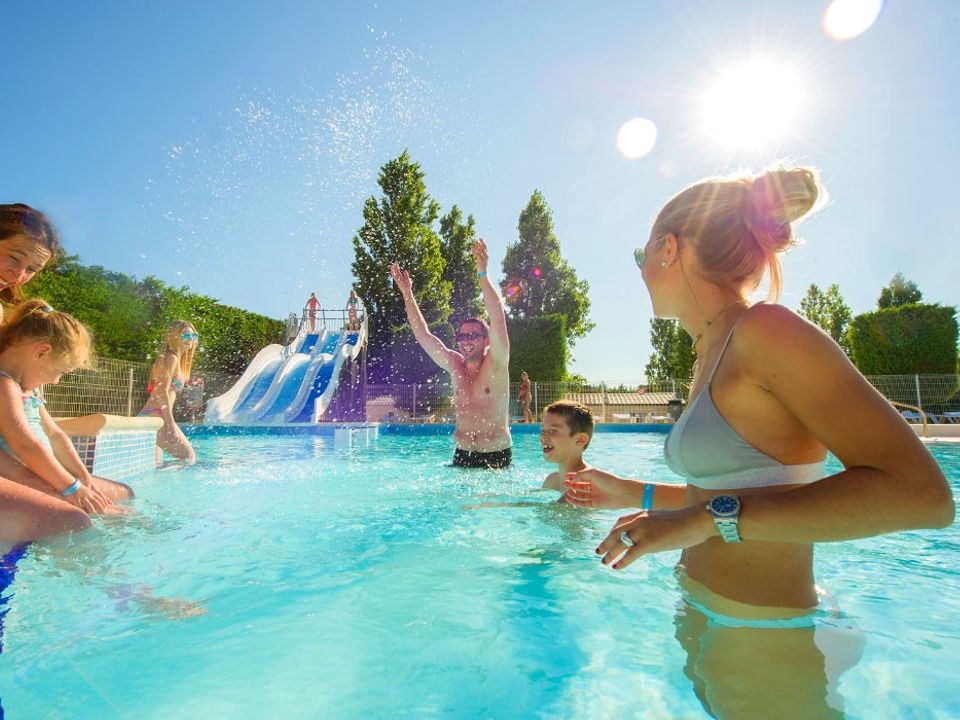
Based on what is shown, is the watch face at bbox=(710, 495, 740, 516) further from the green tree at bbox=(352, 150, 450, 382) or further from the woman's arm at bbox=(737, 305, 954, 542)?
the green tree at bbox=(352, 150, 450, 382)

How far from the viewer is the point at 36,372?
109 inches

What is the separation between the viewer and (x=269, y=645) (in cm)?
186

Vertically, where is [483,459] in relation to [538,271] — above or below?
below

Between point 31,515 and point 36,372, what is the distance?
73 centimetres

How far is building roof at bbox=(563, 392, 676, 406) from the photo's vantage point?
71.8 feet

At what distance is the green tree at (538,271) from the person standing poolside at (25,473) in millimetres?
34229

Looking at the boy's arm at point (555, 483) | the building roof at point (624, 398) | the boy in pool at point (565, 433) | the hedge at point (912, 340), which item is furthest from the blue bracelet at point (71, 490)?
the hedge at point (912, 340)

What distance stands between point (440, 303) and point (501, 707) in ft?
78.8

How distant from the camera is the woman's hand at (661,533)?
4.01ft

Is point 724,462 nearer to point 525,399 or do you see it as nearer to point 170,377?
point 170,377

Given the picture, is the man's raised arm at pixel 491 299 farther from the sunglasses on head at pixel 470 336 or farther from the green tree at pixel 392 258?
the green tree at pixel 392 258

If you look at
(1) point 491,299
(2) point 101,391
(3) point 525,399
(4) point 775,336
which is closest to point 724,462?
(4) point 775,336

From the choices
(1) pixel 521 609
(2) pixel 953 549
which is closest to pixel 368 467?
(1) pixel 521 609

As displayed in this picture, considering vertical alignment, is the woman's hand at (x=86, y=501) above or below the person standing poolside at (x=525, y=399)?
below
